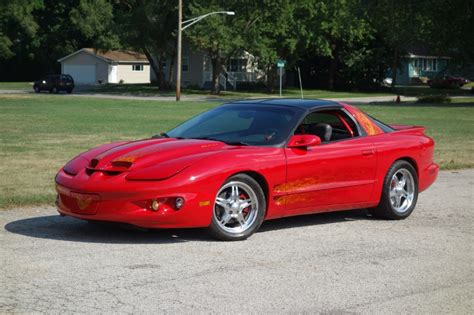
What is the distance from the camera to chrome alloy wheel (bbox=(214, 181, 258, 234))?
796 centimetres

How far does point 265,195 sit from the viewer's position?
8250 mm

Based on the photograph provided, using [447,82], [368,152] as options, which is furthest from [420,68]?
[368,152]

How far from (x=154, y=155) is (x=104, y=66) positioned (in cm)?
8350

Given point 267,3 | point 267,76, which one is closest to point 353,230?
point 267,3

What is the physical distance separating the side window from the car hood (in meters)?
1.17

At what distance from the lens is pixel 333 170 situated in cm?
882

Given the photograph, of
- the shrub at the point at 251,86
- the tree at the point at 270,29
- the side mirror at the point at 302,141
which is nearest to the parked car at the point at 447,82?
the shrub at the point at 251,86

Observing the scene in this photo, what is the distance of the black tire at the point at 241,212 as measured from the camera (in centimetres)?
789

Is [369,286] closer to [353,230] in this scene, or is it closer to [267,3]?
[353,230]

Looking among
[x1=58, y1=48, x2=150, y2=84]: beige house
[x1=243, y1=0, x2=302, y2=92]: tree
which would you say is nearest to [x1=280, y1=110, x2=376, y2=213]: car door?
[x1=243, y1=0, x2=302, y2=92]: tree

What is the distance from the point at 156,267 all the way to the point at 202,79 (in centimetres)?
7503

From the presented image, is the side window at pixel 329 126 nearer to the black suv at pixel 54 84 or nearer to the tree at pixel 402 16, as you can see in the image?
the tree at pixel 402 16

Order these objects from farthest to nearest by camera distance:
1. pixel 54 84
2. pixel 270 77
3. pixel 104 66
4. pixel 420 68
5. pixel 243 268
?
pixel 420 68 → pixel 104 66 → pixel 270 77 → pixel 54 84 → pixel 243 268

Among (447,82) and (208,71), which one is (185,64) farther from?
(447,82)
